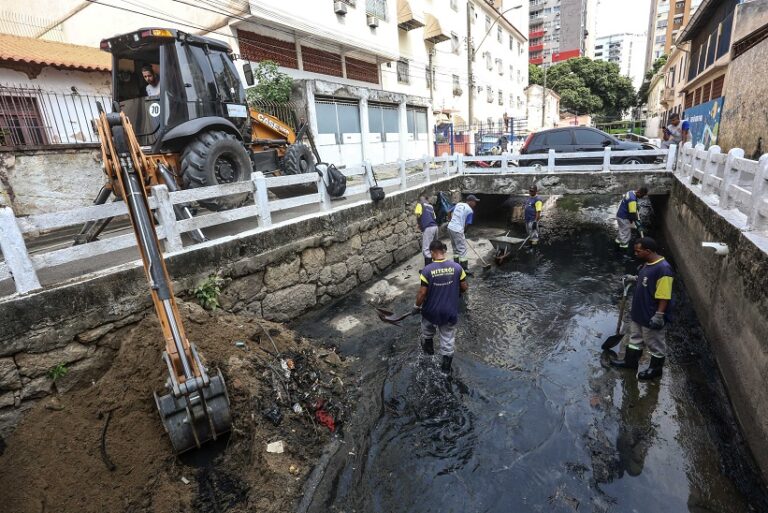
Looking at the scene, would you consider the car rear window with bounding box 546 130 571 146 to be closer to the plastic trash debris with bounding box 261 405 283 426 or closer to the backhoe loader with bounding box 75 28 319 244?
the backhoe loader with bounding box 75 28 319 244

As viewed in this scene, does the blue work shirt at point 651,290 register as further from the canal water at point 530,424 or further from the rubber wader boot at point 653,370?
the canal water at point 530,424

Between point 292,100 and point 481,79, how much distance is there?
22215 millimetres

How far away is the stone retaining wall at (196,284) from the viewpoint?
346cm

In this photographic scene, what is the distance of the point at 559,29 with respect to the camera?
215 feet

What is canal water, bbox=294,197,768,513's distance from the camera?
3.33m

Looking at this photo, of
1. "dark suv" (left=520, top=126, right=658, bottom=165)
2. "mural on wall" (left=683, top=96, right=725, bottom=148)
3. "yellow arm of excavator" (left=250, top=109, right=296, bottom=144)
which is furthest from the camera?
"mural on wall" (left=683, top=96, right=725, bottom=148)

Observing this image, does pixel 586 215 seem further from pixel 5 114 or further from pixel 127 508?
pixel 5 114

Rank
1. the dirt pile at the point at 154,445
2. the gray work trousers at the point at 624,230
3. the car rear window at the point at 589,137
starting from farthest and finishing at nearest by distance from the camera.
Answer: the car rear window at the point at 589,137
the gray work trousers at the point at 624,230
the dirt pile at the point at 154,445

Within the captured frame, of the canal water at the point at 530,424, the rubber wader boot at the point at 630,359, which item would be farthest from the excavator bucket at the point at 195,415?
the rubber wader boot at the point at 630,359

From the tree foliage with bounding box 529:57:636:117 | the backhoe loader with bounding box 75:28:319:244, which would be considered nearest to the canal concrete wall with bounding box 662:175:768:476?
the backhoe loader with bounding box 75:28:319:244

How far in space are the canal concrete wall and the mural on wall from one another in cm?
1317

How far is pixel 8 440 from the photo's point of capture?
3.26 m

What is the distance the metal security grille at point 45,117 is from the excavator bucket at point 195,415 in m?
7.75

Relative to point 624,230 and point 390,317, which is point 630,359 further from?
point 624,230
